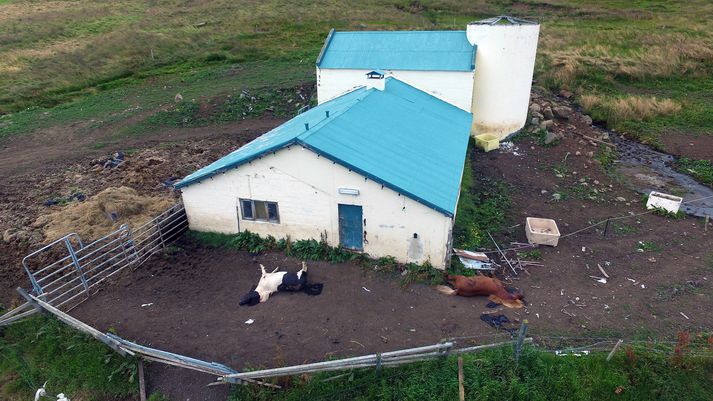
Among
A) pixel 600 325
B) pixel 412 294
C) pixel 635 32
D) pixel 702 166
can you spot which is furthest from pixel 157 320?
pixel 635 32

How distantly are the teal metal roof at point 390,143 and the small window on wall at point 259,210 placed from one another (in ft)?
5.20

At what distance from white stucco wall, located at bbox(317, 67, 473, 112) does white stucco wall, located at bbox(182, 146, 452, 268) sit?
12.3 meters

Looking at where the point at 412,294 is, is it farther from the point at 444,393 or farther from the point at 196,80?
the point at 196,80

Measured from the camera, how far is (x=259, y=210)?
1617cm

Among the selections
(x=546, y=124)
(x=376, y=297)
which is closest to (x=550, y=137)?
(x=546, y=124)

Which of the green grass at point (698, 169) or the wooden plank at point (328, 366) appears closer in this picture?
the wooden plank at point (328, 366)

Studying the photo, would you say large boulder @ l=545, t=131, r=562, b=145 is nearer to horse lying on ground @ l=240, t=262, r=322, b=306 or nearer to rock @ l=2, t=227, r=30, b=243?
horse lying on ground @ l=240, t=262, r=322, b=306

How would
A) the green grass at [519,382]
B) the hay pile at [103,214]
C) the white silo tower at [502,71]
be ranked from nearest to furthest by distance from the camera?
1. the green grass at [519,382]
2. the hay pile at [103,214]
3. the white silo tower at [502,71]

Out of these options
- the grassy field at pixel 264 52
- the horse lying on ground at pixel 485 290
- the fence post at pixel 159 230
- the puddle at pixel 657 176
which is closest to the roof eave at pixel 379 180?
the horse lying on ground at pixel 485 290

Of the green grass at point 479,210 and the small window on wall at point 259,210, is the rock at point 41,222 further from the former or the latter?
the green grass at point 479,210

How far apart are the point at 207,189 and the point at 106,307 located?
5.07 metres

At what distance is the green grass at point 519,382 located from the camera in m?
10.3

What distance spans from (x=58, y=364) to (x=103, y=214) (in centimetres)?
711

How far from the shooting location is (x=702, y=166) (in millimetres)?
24578
